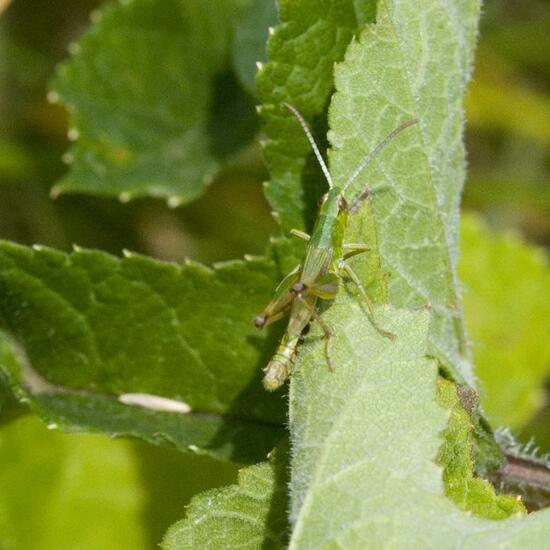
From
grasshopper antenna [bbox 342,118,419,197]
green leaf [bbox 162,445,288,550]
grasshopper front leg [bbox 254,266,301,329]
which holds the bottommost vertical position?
green leaf [bbox 162,445,288,550]

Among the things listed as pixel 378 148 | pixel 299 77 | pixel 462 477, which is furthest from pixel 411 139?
pixel 462 477

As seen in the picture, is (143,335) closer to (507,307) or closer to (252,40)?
(252,40)

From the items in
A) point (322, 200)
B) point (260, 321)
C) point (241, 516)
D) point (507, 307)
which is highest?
point (507, 307)

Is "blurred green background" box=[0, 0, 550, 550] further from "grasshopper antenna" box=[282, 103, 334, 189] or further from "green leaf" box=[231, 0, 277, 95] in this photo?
"grasshopper antenna" box=[282, 103, 334, 189]

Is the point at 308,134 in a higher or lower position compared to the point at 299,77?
lower

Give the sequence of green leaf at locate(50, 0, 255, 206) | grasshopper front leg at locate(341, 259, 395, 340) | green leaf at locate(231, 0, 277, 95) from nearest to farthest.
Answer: grasshopper front leg at locate(341, 259, 395, 340) < green leaf at locate(231, 0, 277, 95) < green leaf at locate(50, 0, 255, 206)

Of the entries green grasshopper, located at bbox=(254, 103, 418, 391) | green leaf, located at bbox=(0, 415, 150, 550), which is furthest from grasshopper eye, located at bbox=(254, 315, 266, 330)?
green leaf, located at bbox=(0, 415, 150, 550)

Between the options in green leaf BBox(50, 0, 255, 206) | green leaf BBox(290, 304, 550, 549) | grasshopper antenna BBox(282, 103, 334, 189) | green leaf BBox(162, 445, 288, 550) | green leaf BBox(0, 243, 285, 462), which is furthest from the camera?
green leaf BBox(50, 0, 255, 206)

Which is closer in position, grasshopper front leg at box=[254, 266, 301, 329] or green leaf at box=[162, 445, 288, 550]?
green leaf at box=[162, 445, 288, 550]
